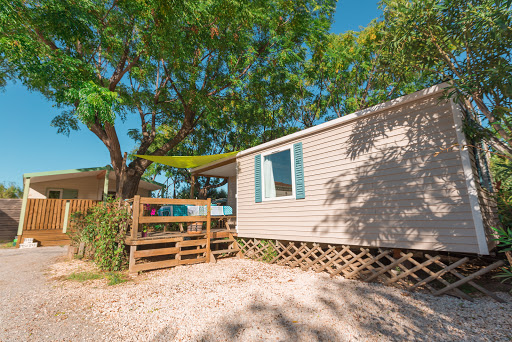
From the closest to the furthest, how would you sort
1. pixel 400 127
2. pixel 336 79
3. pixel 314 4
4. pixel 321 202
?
pixel 400 127 < pixel 321 202 < pixel 314 4 < pixel 336 79

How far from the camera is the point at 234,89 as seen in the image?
9961 millimetres

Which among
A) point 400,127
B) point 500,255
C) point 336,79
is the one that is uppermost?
point 336,79

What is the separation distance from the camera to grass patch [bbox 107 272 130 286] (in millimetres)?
4289

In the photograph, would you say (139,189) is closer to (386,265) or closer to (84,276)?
(84,276)

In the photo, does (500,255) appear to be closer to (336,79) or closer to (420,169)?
(420,169)

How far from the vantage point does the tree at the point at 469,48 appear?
3.02 meters

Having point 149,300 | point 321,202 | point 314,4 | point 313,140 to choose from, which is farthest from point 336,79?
point 149,300

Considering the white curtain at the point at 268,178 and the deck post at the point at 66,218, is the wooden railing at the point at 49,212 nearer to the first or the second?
the deck post at the point at 66,218

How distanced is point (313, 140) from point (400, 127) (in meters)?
1.75

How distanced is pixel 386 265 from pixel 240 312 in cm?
295

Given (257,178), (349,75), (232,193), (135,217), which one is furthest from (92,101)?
(349,75)

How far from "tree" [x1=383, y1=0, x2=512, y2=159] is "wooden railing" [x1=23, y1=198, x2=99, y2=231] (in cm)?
1233

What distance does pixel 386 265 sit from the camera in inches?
173

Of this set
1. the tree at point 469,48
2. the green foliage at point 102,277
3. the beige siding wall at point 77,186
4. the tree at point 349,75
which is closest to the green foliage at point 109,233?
the green foliage at point 102,277
